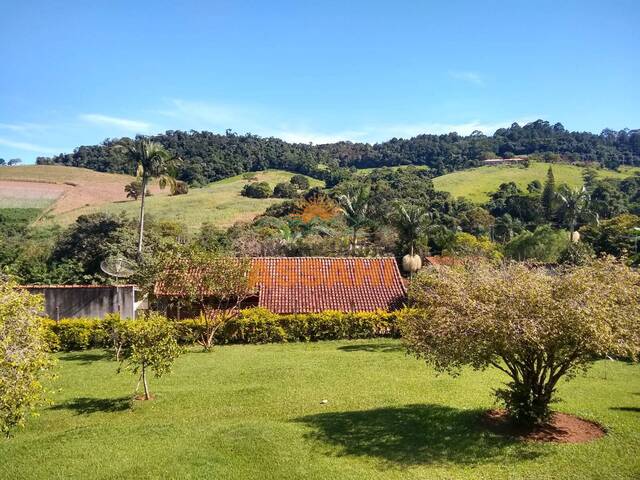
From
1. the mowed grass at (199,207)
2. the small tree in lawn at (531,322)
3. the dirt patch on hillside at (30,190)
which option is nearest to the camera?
the small tree in lawn at (531,322)

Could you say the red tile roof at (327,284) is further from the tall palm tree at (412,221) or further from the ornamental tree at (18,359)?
the ornamental tree at (18,359)

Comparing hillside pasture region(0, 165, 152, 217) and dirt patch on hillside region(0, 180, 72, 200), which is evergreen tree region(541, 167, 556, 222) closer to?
hillside pasture region(0, 165, 152, 217)

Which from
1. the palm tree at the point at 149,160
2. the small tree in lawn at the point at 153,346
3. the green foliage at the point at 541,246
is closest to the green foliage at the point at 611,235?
the green foliage at the point at 541,246

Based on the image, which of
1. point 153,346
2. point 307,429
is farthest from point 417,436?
point 153,346

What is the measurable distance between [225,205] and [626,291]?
6535 centimetres

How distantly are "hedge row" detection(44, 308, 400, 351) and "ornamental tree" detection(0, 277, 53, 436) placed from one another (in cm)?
1271

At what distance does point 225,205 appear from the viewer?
7144cm

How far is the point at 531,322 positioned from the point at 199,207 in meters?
65.3

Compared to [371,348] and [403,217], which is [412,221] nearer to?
[403,217]

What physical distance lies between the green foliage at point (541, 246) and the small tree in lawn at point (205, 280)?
3039 cm

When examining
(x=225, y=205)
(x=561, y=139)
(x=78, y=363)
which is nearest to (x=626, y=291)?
(x=78, y=363)

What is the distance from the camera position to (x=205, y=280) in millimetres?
20422

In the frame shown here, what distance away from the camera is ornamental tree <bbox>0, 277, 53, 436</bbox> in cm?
697

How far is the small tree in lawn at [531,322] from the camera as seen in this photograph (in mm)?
8688
